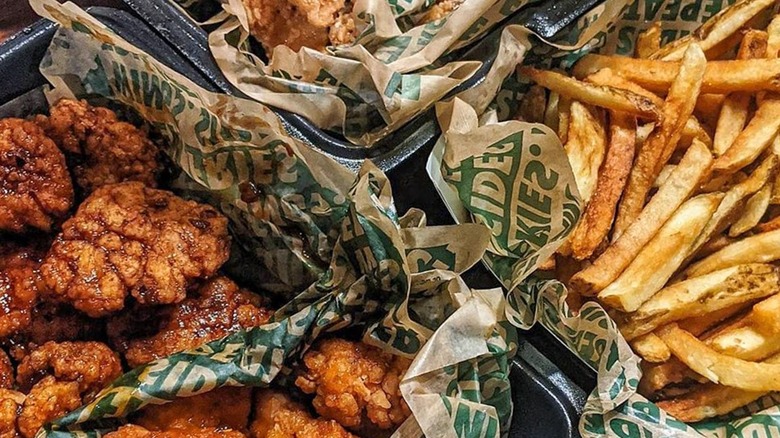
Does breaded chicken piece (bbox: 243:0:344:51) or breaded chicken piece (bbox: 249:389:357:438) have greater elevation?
breaded chicken piece (bbox: 243:0:344:51)

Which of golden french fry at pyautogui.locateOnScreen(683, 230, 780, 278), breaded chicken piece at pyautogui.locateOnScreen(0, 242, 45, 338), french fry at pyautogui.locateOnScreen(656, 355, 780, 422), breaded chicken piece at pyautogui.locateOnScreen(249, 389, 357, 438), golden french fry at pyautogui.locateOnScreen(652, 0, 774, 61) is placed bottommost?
french fry at pyautogui.locateOnScreen(656, 355, 780, 422)

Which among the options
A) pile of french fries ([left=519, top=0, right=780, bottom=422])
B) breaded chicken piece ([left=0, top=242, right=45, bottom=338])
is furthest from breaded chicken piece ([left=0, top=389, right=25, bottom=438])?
pile of french fries ([left=519, top=0, right=780, bottom=422])

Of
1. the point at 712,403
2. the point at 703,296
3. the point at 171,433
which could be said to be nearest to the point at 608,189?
the point at 703,296

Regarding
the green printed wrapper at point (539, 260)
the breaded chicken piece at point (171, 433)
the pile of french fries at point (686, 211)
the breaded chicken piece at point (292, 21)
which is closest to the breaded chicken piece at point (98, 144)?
the breaded chicken piece at point (292, 21)

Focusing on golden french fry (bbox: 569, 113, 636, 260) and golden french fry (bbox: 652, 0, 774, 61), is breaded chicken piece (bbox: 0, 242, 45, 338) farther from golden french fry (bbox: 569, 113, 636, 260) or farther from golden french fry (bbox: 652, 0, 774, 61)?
golden french fry (bbox: 652, 0, 774, 61)

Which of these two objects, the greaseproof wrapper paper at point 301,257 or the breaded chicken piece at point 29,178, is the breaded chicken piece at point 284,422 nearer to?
the greaseproof wrapper paper at point 301,257

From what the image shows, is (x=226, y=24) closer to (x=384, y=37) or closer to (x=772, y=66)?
(x=384, y=37)
